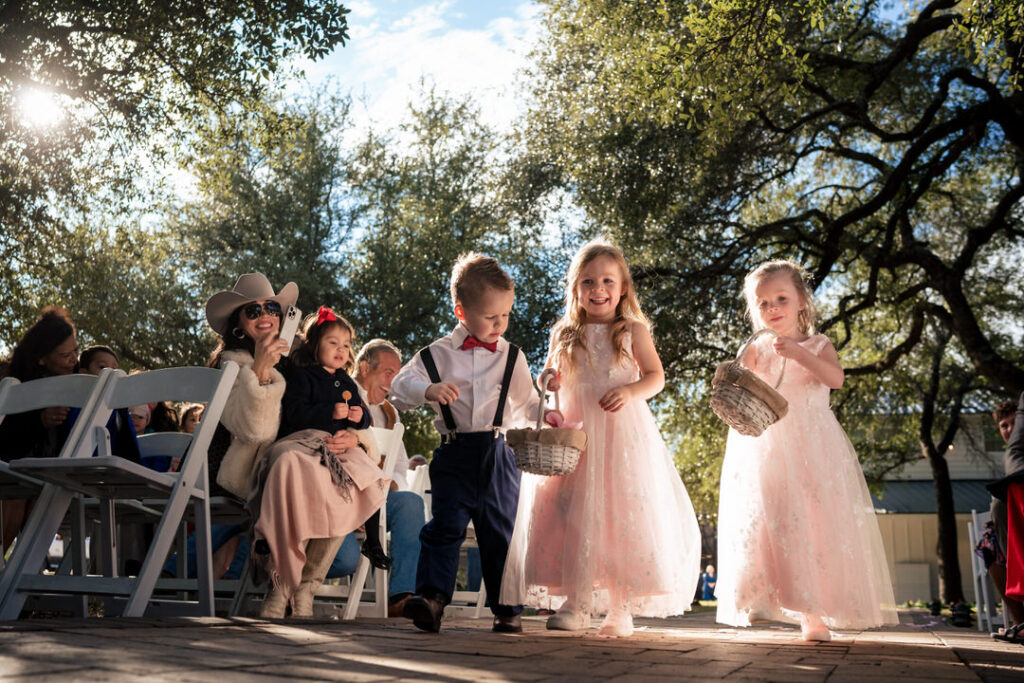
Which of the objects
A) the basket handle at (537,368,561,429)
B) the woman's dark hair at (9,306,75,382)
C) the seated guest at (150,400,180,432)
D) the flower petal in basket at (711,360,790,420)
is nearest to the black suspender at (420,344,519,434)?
the basket handle at (537,368,561,429)

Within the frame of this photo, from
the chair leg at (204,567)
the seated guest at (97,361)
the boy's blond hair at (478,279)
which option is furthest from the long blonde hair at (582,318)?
the seated guest at (97,361)

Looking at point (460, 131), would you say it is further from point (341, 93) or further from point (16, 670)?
point (16, 670)

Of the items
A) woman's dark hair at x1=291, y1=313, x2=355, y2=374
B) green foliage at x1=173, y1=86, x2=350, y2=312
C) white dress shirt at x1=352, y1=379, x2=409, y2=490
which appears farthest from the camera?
green foliage at x1=173, y1=86, x2=350, y2=312

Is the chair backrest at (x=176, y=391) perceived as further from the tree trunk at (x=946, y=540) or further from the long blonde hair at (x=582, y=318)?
the tree trunk at (x=946, y=540)

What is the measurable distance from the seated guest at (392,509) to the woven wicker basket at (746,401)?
2.07m

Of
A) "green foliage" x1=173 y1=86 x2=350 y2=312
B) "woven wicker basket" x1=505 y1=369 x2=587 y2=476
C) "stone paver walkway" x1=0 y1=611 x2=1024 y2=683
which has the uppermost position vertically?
"green foliage" x1=173 y1=86 x2=350 y2=312

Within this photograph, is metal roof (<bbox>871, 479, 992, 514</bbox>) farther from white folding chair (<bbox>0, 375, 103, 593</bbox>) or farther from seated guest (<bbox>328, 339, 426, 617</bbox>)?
white folding chair (<bbox>0, 375, 103, 593</bbox>)

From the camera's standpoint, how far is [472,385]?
491 centimetres

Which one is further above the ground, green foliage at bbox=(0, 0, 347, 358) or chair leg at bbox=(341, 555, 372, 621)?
green foliage at bbox=(0, 0, 347, 358)

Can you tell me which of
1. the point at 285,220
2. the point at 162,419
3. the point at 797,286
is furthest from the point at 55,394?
the point at 285,220

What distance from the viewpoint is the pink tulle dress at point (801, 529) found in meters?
4.70

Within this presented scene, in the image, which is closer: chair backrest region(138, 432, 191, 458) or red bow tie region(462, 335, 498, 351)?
red bow tie region(462, 335, 498, 351)

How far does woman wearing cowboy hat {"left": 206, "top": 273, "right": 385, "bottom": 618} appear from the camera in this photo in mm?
4840

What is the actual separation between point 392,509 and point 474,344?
2046mm
